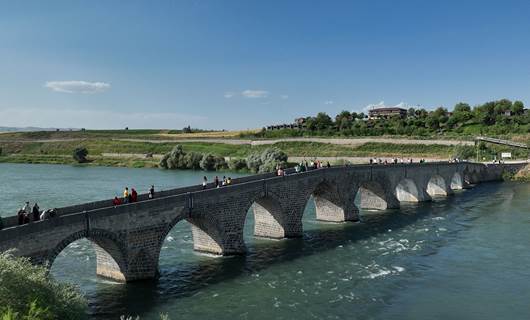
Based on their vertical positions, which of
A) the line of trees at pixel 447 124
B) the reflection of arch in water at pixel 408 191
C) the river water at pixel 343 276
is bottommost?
the river water at pixel 343 276

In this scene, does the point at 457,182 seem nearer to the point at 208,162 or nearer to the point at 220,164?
the point at 220,164

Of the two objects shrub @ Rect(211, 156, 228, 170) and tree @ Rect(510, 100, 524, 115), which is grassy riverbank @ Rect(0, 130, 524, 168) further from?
tree @ Rect(510, 100, 524, 115)

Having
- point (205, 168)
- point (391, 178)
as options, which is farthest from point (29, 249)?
point (205, 168)

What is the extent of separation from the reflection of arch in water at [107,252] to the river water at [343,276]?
23.7 inches

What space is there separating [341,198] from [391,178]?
10.7 metres

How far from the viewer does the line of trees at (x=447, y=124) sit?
130m

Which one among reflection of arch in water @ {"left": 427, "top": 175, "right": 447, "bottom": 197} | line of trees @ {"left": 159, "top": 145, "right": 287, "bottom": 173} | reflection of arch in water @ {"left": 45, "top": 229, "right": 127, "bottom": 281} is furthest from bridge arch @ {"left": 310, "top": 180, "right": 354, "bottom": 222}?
line of trees @ {"left": 159, "top": 145, "right": 287, "bottom": 173}

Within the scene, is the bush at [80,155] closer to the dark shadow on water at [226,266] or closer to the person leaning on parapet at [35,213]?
the dark shadow on water at [226,266]

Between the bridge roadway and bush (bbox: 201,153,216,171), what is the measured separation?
2126 inches

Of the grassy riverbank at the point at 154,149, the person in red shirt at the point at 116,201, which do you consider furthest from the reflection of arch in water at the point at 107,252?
the grassy riverbank at the point at 154,149

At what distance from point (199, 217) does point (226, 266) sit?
11.1 ft

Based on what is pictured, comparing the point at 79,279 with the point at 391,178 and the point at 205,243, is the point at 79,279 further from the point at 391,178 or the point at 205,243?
the point at 391,178

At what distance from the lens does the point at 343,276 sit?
A: 29094mm

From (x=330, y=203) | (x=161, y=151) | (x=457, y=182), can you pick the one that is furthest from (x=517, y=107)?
(x=330, y=203)
